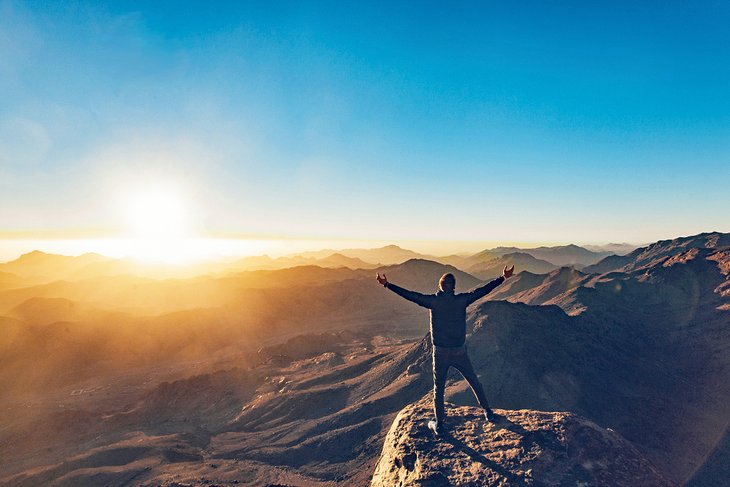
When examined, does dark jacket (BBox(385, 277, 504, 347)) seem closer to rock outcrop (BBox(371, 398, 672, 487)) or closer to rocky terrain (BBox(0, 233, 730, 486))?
rock outcrop (BBox(371, 398, 672, 487))

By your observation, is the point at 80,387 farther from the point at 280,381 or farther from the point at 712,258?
the point at 712,258

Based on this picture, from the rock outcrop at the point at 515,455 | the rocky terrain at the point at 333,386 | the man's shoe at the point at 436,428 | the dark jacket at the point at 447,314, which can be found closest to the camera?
the rock outcrop at the point at 515,455

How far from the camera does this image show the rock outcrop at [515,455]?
4.94m

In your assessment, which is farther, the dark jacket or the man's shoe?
the man's shoe

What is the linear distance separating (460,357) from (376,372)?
18142 mm

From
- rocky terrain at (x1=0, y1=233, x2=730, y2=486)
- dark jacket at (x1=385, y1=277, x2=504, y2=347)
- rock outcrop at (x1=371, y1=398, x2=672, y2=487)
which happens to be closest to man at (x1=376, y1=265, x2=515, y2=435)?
dark jacket at (x1=385, y1=277, x2=504, y2=347)

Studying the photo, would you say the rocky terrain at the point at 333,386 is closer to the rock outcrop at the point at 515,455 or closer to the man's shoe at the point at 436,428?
the rock outcrop at the point at 515,455

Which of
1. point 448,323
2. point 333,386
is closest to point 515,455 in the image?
point 448,323

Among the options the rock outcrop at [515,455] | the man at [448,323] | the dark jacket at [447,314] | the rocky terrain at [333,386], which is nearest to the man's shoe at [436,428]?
the rock outcrop at [515,455]

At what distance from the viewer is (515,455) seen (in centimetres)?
535

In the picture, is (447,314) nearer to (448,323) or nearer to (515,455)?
(448,323)

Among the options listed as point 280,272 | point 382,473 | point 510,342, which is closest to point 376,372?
point 510,342

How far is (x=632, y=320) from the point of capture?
2475 cm

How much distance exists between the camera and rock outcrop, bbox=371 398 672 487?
494 centimetres
